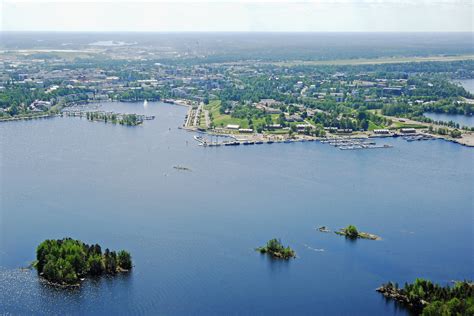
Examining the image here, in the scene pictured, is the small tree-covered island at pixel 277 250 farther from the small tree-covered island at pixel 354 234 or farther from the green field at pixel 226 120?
the green field at pixel 226 120

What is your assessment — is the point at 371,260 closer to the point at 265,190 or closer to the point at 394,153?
Result: the point at 265,190

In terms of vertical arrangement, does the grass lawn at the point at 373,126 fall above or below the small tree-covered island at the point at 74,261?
above

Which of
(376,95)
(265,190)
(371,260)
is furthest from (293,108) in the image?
(371,260)

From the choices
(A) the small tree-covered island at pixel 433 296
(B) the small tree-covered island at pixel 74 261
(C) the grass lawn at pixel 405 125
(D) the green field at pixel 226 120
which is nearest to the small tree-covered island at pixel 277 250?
(A) the small tree-covered island at pixel 433 296

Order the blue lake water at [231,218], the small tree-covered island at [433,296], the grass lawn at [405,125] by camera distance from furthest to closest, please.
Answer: the grass lawn at [405,125] → the blue lake water at [231,218] → the small tree-covered island at [433,296]

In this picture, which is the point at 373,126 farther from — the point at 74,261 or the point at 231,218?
the point at 74,261

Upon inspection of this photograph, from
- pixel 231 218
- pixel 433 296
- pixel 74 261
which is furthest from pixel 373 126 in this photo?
pixel 74 261
